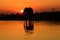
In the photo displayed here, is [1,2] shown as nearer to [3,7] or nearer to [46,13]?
[3,7]

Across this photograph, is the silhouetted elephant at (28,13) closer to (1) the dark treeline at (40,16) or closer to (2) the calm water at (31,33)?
(1) the dark treeline at (40,16)

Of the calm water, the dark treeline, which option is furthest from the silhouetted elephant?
the calm water

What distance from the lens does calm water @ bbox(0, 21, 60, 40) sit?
95cm

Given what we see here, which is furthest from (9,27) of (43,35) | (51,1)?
(51,1)

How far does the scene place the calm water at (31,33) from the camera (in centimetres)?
95

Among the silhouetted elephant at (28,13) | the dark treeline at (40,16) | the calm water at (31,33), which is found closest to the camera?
the silhouetted elephant at (28,13)

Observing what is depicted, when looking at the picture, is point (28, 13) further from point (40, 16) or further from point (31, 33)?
point (31, 33)

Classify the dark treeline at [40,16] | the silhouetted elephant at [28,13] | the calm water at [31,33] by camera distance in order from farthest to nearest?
1. the calm water at [31,33]
2. the dark treeline at [40,16]
3. the silhouetted elephant at [28,13]

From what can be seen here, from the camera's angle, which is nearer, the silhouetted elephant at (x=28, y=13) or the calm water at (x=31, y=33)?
the silhouetted elephant at (x=28, y=13)

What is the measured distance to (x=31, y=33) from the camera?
948 mm

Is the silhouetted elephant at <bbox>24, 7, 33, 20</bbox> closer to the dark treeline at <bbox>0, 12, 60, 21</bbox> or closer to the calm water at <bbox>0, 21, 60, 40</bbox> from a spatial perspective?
the dark treeline at <bbox>0, 12, 60, 21</bbox>

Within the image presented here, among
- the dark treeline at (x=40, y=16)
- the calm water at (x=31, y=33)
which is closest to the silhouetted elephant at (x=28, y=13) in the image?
the dark treeline at (x=40, y=16)

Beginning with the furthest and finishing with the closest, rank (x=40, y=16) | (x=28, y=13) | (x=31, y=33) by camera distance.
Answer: (x=31, y=33) < (x=40, y=16) < (x=28, y=13)

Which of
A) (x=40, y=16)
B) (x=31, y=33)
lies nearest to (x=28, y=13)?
(x=40, y=16)
